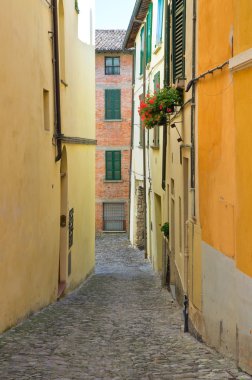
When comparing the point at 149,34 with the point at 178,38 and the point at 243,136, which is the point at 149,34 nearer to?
the point at 178,38

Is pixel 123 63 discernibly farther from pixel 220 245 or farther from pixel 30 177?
pixel 220 245

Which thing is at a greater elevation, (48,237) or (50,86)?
(50,86)

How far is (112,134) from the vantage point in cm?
3931

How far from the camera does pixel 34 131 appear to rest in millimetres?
11742

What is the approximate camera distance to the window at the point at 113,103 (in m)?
38.9

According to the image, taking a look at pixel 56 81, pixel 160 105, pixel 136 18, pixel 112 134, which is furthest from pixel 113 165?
pixel 160 105

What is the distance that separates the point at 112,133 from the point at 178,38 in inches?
1008

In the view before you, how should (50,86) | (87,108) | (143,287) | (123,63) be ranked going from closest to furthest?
Answer: (50,86), (143,287), (87,108), (123,63)

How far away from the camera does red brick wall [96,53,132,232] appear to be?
128 ft

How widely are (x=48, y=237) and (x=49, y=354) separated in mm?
5420

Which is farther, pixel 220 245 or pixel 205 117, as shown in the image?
pixel 205 117

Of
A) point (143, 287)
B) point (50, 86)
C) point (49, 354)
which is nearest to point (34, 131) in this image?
point (50, 86)

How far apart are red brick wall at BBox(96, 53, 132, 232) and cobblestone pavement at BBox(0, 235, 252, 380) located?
2359cm

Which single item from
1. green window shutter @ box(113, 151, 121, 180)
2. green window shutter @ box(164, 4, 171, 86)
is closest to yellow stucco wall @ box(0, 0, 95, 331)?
green window shutter @ box(164, 4, 171, 86)
